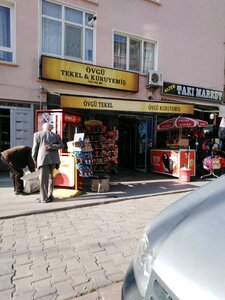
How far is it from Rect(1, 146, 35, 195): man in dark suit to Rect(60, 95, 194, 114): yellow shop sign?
82.8 inches

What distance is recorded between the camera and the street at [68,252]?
310 cm

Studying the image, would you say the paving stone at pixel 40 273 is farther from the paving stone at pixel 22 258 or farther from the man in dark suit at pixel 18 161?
the man in dark suit at pixel 18 161

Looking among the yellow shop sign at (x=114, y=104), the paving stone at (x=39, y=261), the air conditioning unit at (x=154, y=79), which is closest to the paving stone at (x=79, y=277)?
the paving stone at (x=39, y=261)

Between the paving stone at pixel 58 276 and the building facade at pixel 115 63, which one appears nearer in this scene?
the paving stone at pixel 58 276

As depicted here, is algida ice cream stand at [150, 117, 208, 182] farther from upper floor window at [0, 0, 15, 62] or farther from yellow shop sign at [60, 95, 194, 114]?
upper floor window at [0, 0, 15, 62]

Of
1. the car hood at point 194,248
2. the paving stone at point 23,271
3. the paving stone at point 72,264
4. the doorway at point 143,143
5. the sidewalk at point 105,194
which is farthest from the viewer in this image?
the doorway at point 143,143

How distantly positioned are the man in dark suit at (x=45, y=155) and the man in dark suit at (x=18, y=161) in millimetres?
663

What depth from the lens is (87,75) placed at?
410 inches

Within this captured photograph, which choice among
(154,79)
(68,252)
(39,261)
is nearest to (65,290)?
(39,261)

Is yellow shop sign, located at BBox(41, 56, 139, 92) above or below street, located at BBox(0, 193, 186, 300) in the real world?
above

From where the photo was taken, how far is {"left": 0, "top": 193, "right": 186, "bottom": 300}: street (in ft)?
10.2

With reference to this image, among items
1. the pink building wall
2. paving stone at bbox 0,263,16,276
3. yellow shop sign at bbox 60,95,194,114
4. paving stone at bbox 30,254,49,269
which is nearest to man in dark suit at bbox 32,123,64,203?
yellow shop sign at bbox 60,95,194,114

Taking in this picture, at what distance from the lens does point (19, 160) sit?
23.7 ft

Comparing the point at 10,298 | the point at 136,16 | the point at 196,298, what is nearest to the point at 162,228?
the point at 196,298
